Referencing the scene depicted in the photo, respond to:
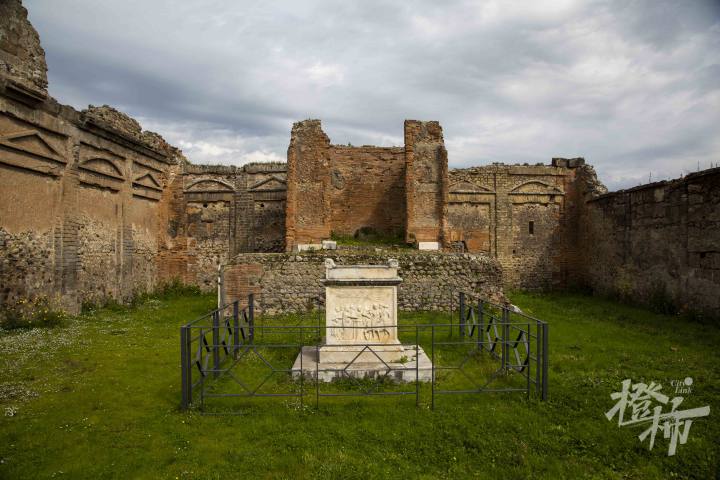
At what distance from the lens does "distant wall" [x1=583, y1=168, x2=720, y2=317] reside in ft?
38.8

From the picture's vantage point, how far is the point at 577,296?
17891mm

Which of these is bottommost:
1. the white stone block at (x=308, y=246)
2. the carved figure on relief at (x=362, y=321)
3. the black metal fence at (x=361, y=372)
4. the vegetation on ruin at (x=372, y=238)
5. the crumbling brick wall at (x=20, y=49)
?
the black metal fence at (x=361, y=372)

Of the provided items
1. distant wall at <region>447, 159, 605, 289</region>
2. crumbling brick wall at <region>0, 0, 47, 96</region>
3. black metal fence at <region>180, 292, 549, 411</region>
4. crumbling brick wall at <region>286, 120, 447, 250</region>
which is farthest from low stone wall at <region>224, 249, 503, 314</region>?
crumbling brick wall at <region>0, 0, 47, 96</region>

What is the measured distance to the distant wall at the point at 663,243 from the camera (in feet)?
38.8

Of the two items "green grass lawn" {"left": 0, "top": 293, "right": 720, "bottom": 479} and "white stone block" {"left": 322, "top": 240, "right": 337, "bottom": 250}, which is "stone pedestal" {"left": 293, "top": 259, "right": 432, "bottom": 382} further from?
"white stone block" {"left": 322, "top": 240, "right": 337, "bottom": 250}

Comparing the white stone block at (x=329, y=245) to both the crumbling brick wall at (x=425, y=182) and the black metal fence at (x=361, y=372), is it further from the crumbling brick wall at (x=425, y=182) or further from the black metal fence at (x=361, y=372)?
the black metal fence at (x=361, y=372)

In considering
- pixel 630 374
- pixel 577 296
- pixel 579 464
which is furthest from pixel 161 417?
pixel 577 296

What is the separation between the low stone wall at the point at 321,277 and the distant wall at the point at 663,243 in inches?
205

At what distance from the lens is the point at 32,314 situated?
11320 millimetres

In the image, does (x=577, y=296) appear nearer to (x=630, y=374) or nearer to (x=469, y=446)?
(x=630, y=374)

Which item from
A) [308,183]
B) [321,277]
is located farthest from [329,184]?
[321,277]

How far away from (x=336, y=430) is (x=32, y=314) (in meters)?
10.4

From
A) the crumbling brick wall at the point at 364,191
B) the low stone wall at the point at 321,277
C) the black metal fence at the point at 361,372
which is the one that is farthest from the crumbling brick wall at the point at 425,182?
the black metal fence at the point at 361,372

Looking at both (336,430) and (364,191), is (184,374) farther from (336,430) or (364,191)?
(364,191)
